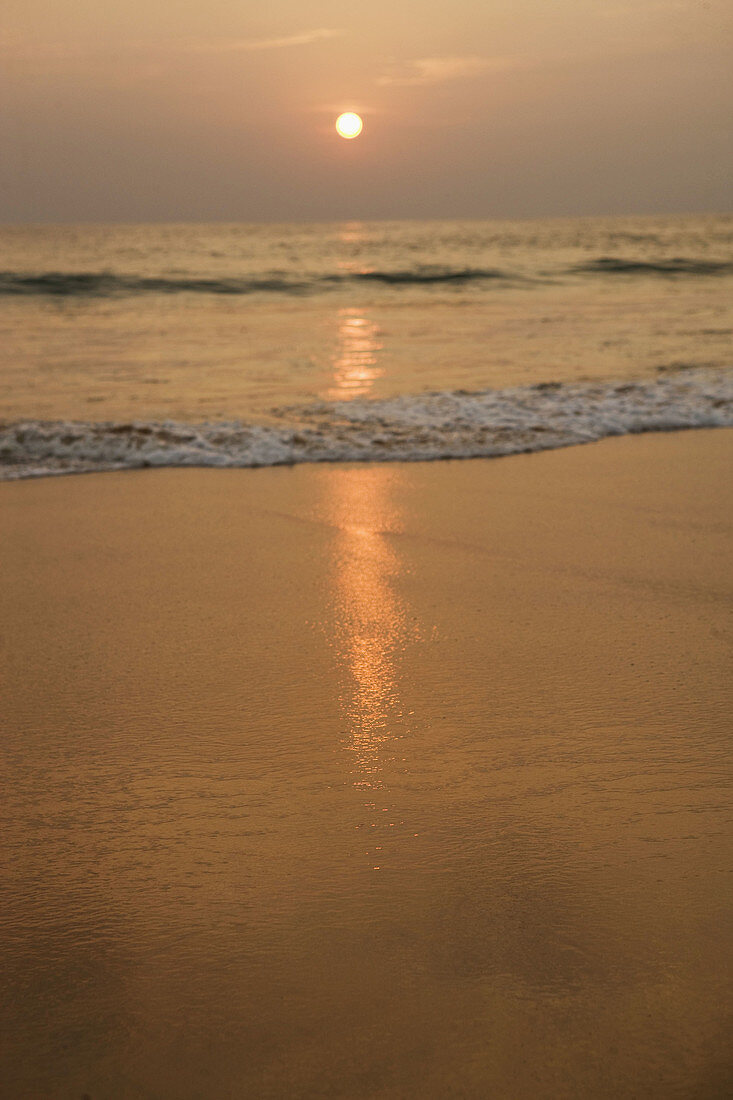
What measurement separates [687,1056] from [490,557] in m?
2.37

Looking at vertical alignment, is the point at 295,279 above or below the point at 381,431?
above

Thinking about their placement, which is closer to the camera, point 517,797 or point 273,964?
point 273,964

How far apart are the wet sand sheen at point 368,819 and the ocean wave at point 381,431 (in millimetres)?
1797

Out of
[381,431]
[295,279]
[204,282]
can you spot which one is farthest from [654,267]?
[381,431]

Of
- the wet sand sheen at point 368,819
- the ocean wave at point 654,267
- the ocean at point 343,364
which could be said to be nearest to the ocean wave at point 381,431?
the ocean at point 343,364

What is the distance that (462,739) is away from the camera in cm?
226

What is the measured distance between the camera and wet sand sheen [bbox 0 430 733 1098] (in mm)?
1416

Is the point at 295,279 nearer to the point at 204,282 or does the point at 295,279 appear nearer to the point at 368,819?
the point at 204,282

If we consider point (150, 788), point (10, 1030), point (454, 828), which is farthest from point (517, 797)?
point (10, 1030)

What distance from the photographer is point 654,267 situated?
76.6ft

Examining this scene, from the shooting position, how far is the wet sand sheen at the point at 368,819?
142 centimetres

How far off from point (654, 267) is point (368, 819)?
2387 centimetres

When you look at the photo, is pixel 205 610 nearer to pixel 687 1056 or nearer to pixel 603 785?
pixel 603 785

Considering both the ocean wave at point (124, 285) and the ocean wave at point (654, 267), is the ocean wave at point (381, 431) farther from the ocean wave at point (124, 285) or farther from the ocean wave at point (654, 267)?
the ocean wave at point (654, 267)
